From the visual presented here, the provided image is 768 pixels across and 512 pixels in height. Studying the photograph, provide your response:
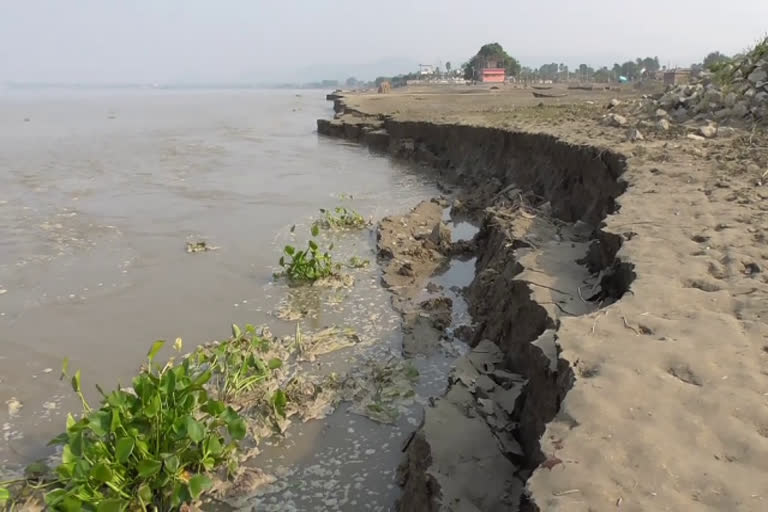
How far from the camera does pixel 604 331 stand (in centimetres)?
347

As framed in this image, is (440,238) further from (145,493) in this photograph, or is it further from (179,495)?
(145,493)

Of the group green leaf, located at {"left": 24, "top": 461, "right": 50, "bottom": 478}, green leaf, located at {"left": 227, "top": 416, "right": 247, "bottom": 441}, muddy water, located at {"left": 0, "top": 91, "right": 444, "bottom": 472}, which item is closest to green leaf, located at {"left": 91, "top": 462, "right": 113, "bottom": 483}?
green leaf, located at {"left": 227, "top": 416, "right": 247, "bottom": 441}

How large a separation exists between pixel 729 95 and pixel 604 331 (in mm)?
8653

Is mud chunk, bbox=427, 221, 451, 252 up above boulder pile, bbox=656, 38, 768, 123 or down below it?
below

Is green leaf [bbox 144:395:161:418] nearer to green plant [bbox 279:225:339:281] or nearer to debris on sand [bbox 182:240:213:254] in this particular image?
green plant [bbox 279:225:339:281]

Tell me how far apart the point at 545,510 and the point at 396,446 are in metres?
2.20

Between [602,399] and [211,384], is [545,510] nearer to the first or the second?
[602,399]

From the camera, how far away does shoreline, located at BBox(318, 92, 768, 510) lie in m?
2.37

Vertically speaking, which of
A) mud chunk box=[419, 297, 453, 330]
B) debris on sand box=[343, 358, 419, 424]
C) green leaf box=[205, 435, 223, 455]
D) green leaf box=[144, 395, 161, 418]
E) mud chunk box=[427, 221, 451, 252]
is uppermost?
green leaf box=[144, 395, 161, 418]

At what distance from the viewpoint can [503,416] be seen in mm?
3816

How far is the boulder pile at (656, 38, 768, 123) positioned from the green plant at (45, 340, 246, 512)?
9.12 metres

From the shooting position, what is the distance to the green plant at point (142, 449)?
3.22 m

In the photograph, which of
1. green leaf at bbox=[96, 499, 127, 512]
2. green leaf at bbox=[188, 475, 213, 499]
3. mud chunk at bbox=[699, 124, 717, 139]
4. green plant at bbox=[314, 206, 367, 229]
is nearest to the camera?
green leaf at bbox=[96, 499, 127, 512]

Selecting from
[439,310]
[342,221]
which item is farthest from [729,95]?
[439,310]
